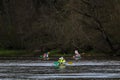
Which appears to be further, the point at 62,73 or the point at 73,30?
the point at 73,30

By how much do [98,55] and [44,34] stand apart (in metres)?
13.0

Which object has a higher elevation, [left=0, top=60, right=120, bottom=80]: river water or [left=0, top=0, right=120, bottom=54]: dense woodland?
[left=0, top=0, right=120, bottom=54]: dense woodland

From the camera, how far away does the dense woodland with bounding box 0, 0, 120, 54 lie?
7512 cm

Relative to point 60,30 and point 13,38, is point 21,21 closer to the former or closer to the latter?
point 13,38

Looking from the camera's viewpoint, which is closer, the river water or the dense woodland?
the river water

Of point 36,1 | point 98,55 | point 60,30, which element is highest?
point 36,1

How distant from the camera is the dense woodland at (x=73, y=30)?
75125 mm

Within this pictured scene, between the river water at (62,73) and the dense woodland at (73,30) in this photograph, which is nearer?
the river water at (62,73)

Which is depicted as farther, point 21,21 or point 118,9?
point 21,21

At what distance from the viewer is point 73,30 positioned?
7619cm

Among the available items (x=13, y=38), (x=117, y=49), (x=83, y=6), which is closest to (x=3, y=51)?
(x=13, y=38)

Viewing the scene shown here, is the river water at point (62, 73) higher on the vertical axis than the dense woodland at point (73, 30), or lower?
lower

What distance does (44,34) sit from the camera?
3317 inches

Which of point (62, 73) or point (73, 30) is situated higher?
point (73, 30)
